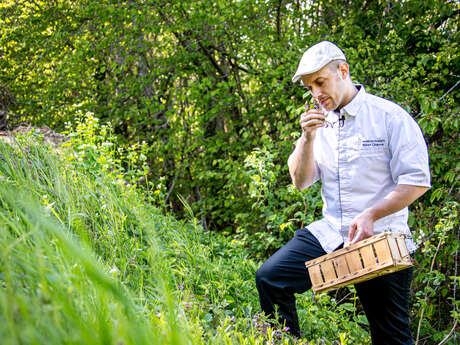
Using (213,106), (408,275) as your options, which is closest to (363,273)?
(408,275)

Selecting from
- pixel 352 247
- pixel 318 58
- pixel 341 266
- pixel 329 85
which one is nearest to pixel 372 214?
pixel 352 247

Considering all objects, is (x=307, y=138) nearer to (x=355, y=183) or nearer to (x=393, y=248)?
(x=355, y=183)

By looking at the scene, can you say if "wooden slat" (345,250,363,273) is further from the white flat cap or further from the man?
the white flat cap

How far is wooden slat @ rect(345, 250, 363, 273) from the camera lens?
2.33 m

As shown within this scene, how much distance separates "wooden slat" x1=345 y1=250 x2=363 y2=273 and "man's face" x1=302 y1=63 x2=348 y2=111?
3.27 ft

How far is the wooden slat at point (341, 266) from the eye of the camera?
2.40 meters

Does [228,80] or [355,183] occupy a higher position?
[228,80]

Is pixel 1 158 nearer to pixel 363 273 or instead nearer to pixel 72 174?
pixel 72 174

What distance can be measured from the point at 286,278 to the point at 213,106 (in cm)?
512

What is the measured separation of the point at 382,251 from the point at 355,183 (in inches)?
24.6

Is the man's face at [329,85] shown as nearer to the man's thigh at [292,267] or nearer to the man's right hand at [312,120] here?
the man's right hand at [312,120]

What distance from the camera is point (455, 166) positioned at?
502cm

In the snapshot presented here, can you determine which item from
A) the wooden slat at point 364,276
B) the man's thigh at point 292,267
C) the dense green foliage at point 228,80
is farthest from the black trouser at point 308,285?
the dense green foliage at point 228,80

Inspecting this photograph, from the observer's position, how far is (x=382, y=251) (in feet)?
7.24
